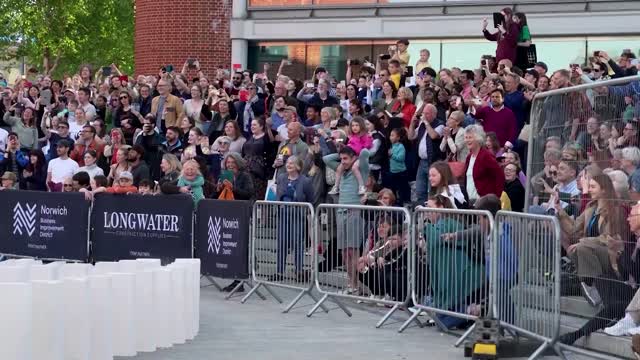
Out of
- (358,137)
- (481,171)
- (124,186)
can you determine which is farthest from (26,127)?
(481,171)

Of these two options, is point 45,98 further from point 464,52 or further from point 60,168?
point 464,52

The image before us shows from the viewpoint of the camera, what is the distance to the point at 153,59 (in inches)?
1353

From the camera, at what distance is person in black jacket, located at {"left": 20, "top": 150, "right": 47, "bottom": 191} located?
72.0 feet

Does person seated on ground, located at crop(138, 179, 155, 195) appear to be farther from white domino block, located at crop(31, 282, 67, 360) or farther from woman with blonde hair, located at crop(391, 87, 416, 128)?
white domino block, located at crop(31, 282, 67, 360)

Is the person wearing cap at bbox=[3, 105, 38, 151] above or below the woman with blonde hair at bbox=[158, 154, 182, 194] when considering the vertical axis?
above

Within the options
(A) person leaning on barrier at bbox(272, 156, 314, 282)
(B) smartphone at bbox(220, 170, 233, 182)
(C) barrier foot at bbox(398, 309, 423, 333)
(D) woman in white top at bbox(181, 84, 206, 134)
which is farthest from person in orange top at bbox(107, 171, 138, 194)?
(C) barrier foot at bbox(398, 309, 423, 333)

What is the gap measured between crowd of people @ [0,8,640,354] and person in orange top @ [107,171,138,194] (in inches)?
1.2

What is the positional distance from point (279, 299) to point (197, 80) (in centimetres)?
1024

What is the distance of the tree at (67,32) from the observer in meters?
55.2

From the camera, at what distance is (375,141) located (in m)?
18.6

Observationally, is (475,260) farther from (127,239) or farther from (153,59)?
(153,59)

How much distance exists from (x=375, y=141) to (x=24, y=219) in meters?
5.15

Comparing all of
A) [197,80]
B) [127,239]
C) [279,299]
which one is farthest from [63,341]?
[197,80]

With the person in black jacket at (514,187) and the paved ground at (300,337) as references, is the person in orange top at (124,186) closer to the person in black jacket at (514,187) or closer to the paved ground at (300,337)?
the paved ground at (300,337)
